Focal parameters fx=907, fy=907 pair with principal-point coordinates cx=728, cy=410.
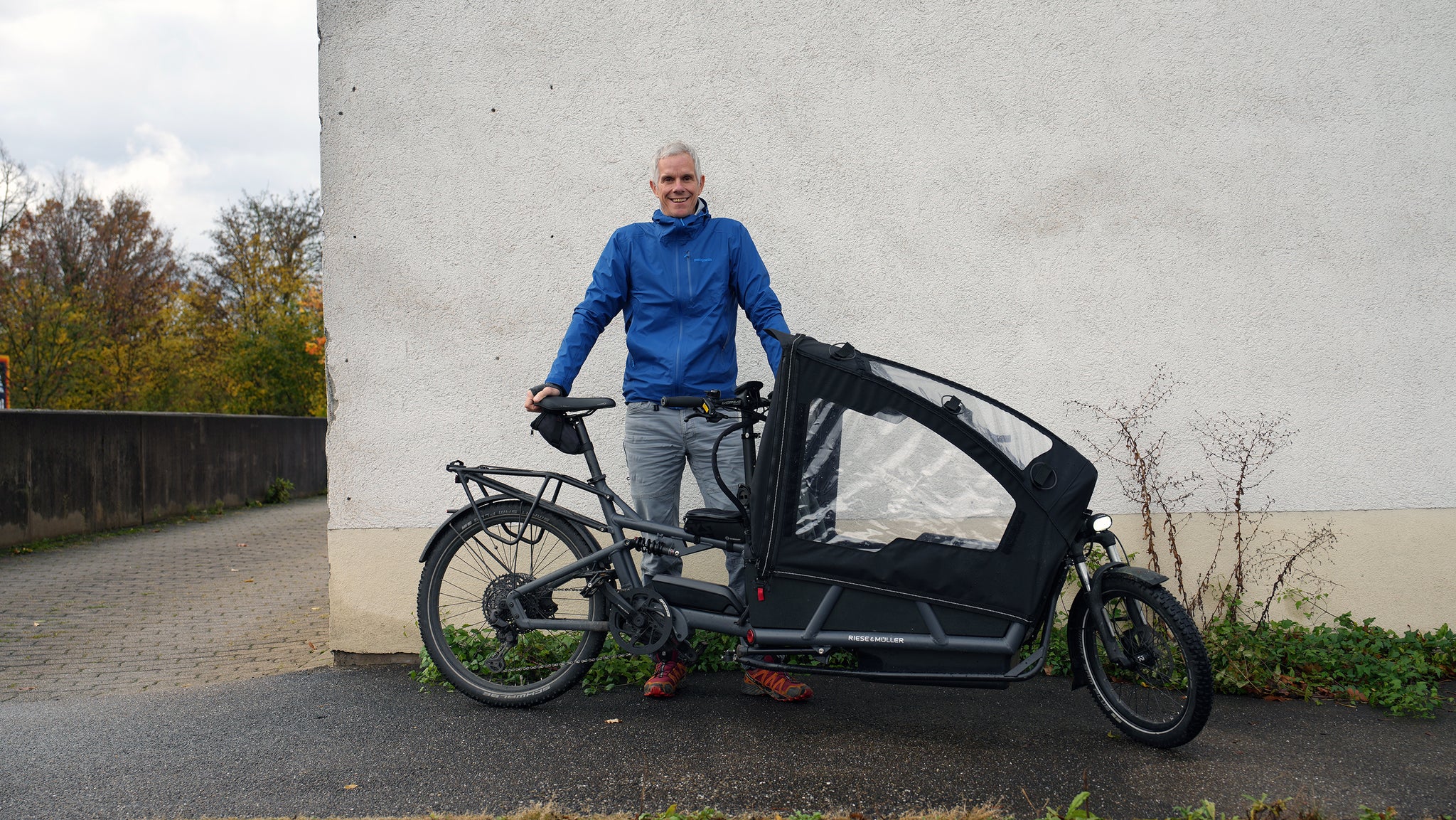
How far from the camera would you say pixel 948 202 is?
14.6ft

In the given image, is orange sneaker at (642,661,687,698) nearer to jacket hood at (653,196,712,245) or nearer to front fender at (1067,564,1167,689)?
front fender at (1067,564,1167,689)

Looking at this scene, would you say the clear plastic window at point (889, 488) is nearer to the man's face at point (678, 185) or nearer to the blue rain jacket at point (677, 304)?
the blue rain jacket at point (677, 304)

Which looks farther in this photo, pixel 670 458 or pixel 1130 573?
pixel 670 458

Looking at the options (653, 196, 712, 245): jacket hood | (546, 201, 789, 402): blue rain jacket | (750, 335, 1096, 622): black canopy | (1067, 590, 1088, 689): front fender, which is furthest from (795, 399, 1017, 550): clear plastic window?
(653, 196, 712, 245): jacket hood

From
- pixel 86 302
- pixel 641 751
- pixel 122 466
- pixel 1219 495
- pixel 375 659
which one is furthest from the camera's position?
pixel 86 302

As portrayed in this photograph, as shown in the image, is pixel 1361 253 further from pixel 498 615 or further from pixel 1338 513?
pixel 498 615

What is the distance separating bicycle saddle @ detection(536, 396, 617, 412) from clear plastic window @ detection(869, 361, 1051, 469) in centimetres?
109

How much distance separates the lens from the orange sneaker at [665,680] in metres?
3.72

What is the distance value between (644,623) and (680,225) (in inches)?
63.4

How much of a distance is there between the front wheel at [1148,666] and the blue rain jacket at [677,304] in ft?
5.16

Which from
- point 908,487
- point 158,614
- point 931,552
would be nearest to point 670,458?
point 908,487

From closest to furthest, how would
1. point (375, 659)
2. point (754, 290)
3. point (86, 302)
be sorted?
point (754, 290) → point (375, 659) → point (86, 302)

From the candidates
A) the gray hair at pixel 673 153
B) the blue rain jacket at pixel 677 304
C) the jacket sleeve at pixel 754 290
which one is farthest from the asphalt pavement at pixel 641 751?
the gray hair at pixel 673 153

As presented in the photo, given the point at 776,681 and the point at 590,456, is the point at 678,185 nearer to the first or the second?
the point at 590,456
